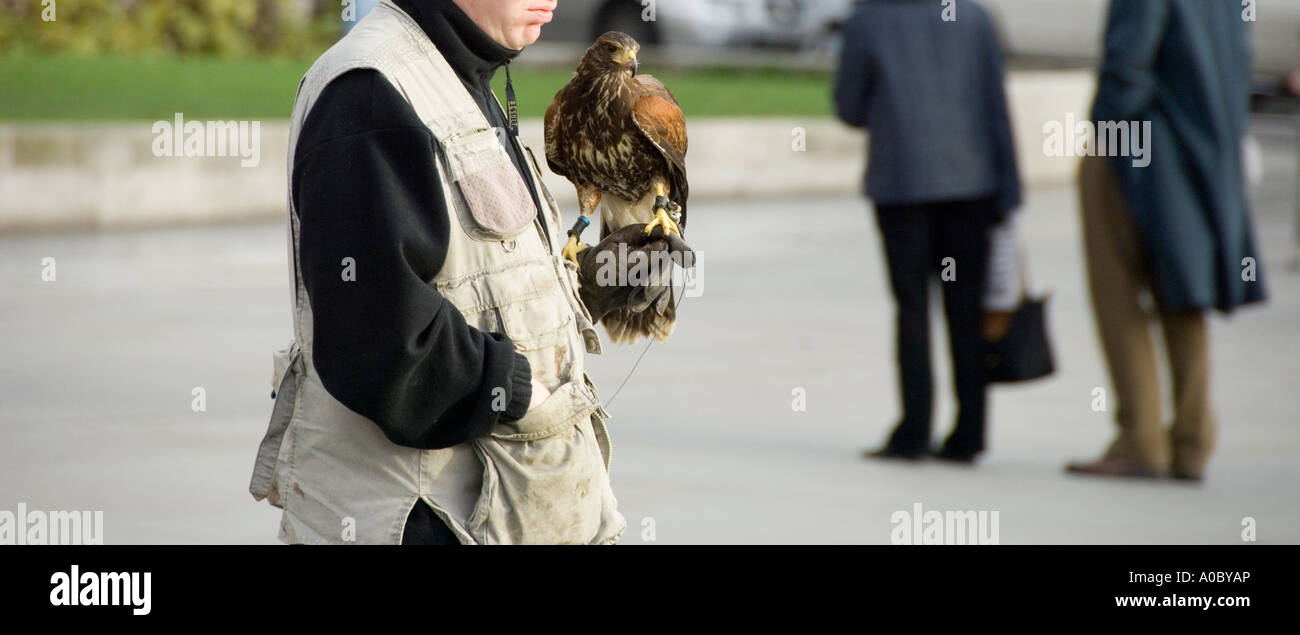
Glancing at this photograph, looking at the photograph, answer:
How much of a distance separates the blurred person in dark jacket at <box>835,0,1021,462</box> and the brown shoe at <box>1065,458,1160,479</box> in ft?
1.99

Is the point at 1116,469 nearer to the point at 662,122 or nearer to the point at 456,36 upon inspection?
the point at 662,122

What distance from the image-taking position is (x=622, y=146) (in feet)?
9.59

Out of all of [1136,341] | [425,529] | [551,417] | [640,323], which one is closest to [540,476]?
[551,417]

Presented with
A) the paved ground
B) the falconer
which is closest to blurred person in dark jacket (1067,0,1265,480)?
the paved ground

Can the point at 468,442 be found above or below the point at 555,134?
below

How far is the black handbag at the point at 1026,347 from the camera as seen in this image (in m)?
6.61

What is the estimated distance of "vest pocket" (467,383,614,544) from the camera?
103 inches

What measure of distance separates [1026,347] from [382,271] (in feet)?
15.3

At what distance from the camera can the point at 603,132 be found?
296cm

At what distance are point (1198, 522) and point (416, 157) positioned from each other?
4.24 m

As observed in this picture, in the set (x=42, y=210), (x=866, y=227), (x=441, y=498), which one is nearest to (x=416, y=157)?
(x=441, y=498)

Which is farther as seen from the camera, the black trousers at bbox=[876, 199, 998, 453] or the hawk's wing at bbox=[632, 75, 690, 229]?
the black trousers at bbox=[876, 199, 998, 453]

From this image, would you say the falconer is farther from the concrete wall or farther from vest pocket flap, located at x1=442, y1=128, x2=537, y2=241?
the concrete wall
